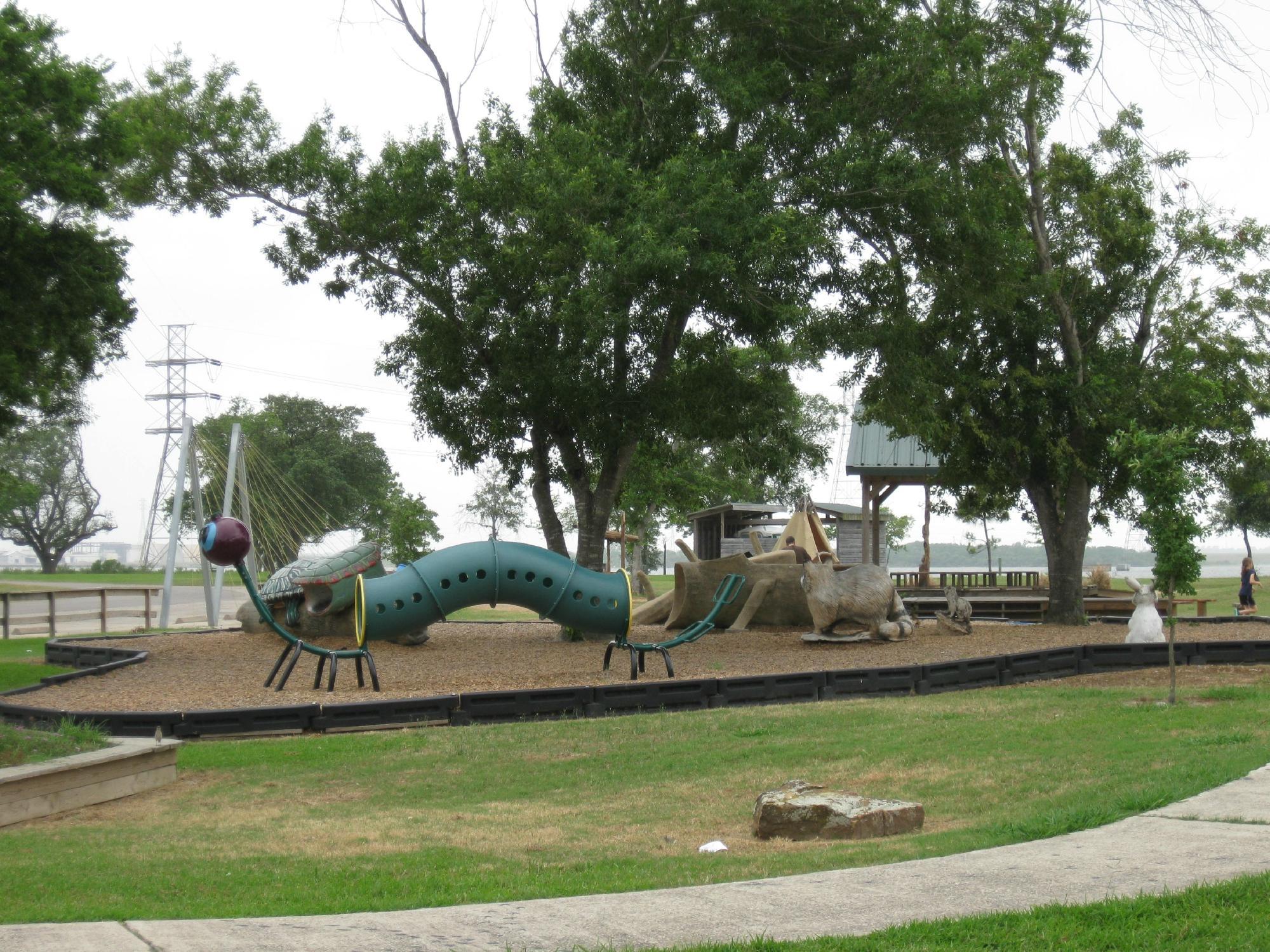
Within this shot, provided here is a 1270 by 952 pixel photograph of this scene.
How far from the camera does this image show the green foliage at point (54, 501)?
8438 cm

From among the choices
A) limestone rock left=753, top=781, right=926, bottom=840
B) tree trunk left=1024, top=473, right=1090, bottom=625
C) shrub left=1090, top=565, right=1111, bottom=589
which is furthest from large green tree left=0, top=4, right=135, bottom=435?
shrub left=1090, top=565, right=1111, bottom=589

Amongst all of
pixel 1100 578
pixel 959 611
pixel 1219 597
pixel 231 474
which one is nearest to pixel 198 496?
pixel 231 474

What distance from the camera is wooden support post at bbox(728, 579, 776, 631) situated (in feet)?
76.1

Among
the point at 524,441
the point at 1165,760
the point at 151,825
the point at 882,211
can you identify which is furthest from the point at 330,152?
the point at 1165,760

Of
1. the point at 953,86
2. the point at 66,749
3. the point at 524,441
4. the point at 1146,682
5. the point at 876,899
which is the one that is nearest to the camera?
the point at 876,899

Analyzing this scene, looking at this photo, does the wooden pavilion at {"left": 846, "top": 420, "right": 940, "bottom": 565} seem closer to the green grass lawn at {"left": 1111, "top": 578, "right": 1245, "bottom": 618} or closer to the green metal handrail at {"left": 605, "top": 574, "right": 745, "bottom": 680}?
the green grass lawn at {"left": 1111, "top": 578, "right": 1245, "bottom": 618}

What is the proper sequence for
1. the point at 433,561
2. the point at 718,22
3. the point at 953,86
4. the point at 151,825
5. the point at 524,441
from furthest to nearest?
the point at 524,441 < the point at 718,22 < the point at 953,86 < the point at 433,561 < the point at 151,825

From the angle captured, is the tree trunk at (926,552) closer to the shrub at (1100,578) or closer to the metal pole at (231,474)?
the shrub at (1100,578)

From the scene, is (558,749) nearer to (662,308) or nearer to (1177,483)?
(1177,483)

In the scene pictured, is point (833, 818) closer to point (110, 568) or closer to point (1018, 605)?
point (1018, 605)

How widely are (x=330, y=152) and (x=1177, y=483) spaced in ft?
49.2

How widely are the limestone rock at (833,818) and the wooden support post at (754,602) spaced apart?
50.2ft

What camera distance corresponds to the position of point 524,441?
22.5 meters

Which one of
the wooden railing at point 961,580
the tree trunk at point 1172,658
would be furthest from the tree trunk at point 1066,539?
the tree trunk at point 1172,658
